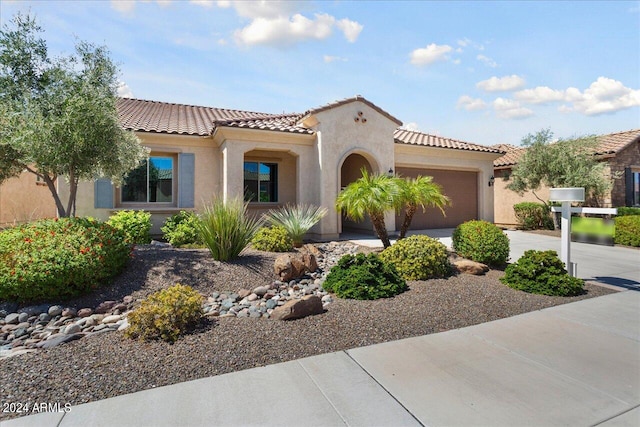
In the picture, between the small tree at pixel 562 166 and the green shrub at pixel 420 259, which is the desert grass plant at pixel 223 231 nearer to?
the green shrub at pixel 420 259

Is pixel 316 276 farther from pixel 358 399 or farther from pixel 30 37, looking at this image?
pixel 30 37

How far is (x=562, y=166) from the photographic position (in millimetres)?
15867

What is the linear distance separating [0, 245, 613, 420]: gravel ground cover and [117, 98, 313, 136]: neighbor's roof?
247 inches

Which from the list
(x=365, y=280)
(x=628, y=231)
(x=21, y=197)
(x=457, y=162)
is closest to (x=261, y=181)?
(x=365, y=280)

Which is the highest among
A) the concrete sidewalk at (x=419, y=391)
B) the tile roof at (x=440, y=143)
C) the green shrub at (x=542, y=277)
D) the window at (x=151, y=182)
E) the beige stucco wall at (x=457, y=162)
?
the tile roof at (x=440, y=143)

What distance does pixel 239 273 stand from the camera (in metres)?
7.00

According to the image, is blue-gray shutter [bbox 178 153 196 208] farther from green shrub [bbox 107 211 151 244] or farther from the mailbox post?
the mailbox post

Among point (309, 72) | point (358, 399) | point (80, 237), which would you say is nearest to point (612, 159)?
point (309, 72)

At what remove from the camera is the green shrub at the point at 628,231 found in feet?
42.3

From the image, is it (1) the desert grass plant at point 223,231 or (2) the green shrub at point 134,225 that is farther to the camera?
(2) the green shrub at point 134,225

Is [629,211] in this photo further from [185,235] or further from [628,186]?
[185,235]

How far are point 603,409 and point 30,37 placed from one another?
10.7 m

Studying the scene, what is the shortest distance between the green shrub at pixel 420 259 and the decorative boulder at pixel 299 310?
2.60 m

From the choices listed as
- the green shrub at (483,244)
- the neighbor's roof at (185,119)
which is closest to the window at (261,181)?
the neighbor's roof at (185,119)
